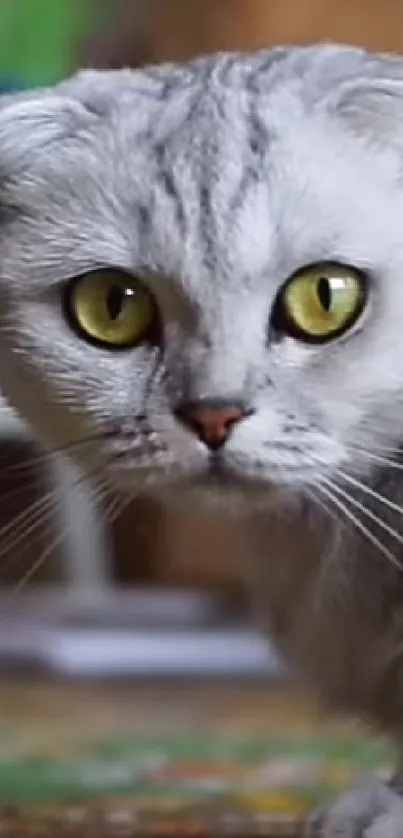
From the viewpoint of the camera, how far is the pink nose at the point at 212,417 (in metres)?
0.65

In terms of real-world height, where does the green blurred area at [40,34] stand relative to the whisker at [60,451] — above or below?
above

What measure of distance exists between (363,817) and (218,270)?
28 centimetres

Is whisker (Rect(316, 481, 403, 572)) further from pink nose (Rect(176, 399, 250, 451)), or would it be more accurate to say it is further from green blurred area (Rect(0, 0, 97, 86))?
green blurred area (Rect(0, 0, 97, 86))

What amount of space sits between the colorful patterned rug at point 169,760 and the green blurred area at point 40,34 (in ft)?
2.31

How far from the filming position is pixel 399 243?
0.69m

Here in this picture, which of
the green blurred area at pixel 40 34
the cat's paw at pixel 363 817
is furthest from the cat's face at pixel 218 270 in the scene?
the green blurred area at pixel 40 34

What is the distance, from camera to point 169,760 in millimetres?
1133

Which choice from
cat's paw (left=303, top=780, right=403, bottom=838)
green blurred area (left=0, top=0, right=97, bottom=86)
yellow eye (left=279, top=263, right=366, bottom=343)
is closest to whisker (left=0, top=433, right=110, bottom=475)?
yellow eye (left=279, top=263, right=366, bottom=343)

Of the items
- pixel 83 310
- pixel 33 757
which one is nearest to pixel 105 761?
pixel 33 757

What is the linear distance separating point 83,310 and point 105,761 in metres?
0.50

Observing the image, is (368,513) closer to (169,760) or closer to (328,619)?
(328,619)

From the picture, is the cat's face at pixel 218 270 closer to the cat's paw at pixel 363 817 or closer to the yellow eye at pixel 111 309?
the yellow eye at pixel 111 309

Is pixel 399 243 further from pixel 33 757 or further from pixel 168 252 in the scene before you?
pixel 33 757

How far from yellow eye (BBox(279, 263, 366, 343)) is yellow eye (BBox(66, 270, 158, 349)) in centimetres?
6
